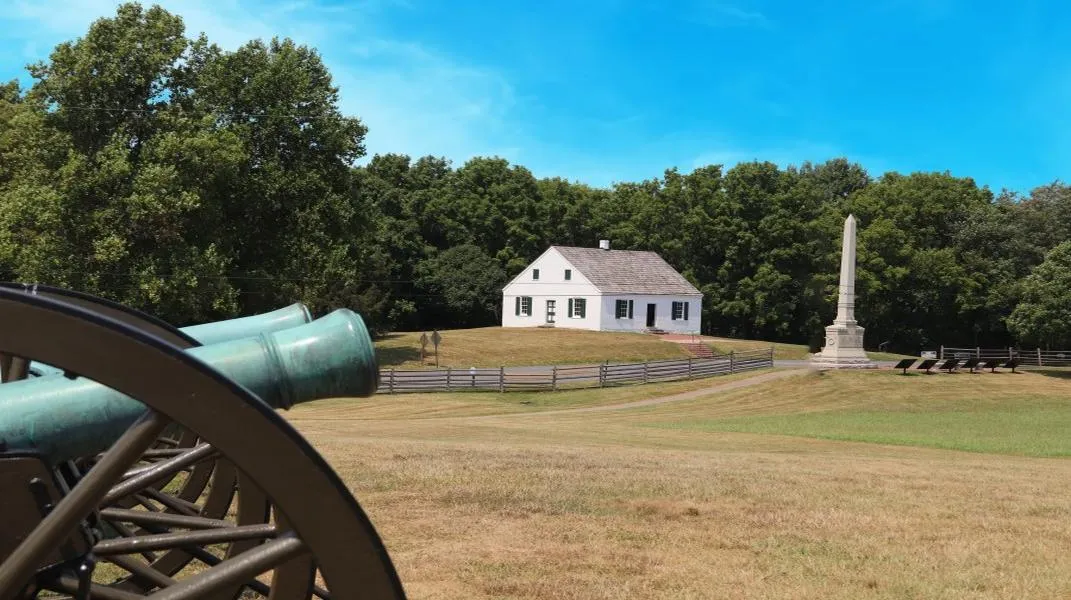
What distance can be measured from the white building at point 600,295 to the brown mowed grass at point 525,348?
120 inches

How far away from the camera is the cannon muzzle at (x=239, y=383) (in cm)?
272

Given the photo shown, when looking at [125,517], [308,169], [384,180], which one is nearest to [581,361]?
[308,169]

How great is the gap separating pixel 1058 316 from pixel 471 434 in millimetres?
41047

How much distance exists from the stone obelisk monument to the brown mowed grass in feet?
44.7

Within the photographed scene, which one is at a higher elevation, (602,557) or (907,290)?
(907,290)

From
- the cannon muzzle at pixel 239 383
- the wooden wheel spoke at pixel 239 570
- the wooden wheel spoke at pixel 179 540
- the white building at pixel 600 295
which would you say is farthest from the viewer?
the white building at pixel 600 295

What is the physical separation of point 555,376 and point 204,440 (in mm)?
34557

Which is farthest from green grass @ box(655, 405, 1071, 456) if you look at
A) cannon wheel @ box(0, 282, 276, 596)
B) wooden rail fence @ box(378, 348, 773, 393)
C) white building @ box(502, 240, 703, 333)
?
white building @ box(502, 240, 703, 333)

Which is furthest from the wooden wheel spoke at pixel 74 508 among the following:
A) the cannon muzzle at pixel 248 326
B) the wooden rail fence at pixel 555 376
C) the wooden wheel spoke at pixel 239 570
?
the wooden rail fence at pixel 555 376

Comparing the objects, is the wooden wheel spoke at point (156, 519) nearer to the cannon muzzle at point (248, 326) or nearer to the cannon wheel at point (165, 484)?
the cannon wheel at point (165, 484)

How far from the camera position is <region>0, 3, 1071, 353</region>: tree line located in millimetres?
33125

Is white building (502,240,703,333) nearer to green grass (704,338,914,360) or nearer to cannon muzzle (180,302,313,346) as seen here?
green grass (704,338,914,360)

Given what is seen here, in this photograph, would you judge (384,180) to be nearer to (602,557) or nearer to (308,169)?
(308,169)

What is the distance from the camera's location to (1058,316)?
158 feet
